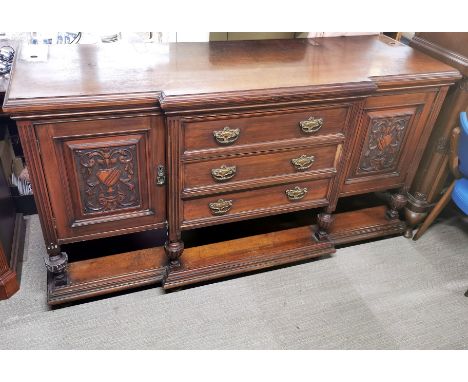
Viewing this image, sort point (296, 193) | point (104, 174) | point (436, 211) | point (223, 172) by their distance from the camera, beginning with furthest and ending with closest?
point (436, 211) < point (296, 193) < point (223, 172) < point (104, 174)

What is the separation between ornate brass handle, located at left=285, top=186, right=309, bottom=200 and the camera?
1810 millimetres

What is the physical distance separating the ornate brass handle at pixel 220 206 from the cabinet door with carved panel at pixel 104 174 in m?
0.20

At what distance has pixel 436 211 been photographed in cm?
212

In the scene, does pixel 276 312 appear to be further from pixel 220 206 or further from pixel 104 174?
pixel 104 174

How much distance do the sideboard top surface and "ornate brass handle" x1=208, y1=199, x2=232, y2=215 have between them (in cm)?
46

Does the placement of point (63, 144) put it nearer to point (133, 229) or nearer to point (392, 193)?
point (133, 229)

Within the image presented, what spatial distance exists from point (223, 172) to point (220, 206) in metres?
0.17

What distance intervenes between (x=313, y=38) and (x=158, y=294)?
1.33 m

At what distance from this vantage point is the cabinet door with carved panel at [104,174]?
140cm

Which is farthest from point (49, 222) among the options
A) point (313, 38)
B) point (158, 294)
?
point (313, 38)

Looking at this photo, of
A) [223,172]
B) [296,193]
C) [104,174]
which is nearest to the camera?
[104,174]

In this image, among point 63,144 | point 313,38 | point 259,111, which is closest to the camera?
point 63,144

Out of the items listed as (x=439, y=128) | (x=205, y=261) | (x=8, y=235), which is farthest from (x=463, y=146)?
(x=8, y=235)

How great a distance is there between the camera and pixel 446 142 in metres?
2.01
